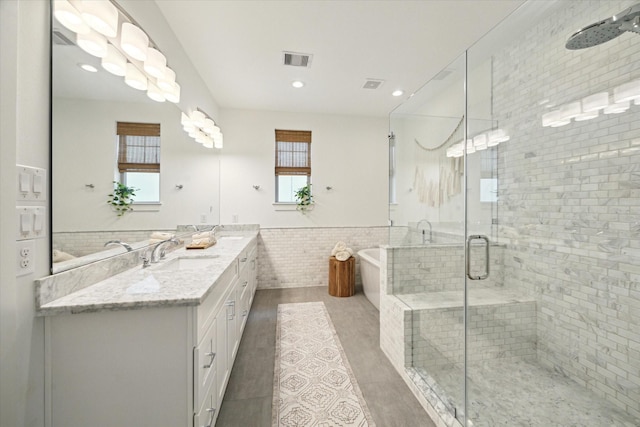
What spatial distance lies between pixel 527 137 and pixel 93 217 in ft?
10.1

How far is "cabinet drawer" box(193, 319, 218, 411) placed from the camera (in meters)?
1.13

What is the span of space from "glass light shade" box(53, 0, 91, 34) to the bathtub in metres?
3.18

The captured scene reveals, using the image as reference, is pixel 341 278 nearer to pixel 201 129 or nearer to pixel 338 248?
pixel 338 248

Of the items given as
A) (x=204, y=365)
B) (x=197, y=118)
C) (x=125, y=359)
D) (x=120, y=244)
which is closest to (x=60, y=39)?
(x=120, y=244)

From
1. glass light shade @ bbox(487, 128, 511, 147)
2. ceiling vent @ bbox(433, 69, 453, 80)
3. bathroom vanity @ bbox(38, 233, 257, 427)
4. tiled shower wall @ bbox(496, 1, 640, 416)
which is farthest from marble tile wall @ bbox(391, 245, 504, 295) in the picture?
bathroom vanity @ bbox(38, 233, 257, 427)

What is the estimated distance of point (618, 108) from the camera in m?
1.56

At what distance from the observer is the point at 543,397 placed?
65.5 inches

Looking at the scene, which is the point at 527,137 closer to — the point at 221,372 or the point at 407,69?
the point at 407,69

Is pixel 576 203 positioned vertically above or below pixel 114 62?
below

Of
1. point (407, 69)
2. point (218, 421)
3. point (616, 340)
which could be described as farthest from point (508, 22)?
point (218, 421)

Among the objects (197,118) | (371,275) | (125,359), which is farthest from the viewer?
(371,275)

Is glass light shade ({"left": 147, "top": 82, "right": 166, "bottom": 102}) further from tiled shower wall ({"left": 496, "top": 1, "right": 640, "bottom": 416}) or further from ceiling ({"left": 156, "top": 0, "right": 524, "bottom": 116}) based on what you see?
tiled shower wall ({"left": 496, "top": 1, "right": 640, "bottom": 416})

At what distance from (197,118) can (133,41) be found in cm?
131

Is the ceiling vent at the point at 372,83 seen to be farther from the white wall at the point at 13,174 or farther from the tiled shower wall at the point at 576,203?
the white wall at the point at 13,174
